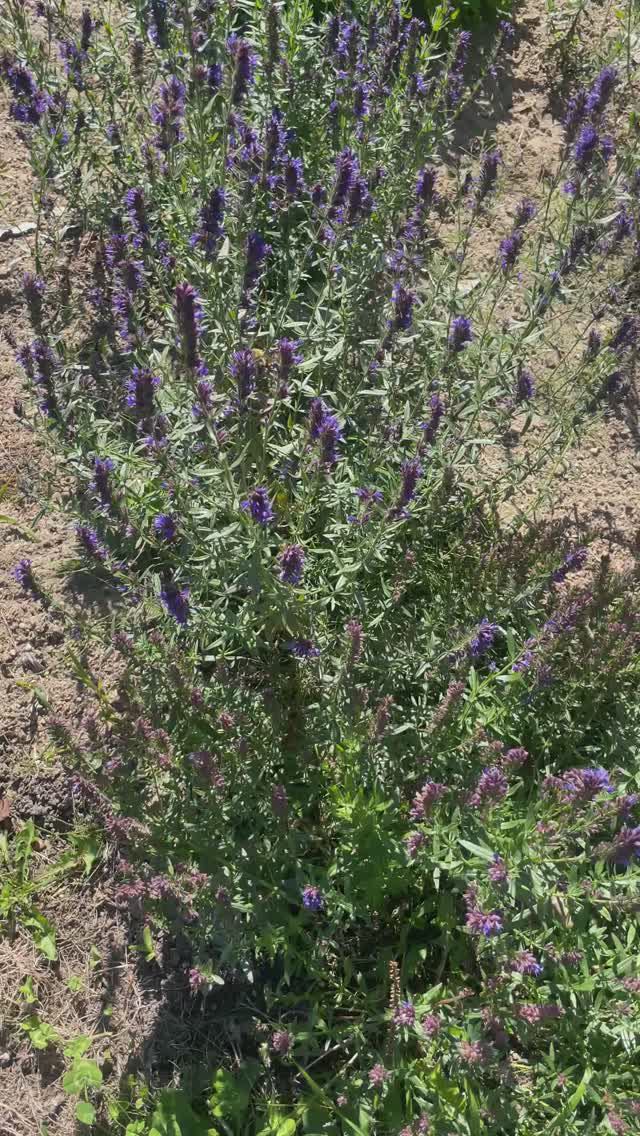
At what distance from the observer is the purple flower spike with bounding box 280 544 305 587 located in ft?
9.11

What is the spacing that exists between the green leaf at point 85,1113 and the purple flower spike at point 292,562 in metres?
2.16

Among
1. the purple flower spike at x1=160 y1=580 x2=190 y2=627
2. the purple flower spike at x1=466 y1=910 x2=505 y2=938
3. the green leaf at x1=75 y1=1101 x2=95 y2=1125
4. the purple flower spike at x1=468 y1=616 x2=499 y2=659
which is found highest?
the purple flower spike at x1=160 y1=580 x2=190 y2=627

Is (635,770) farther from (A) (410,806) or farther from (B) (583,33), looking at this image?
(B) (583,33)

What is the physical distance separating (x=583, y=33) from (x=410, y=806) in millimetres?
5861

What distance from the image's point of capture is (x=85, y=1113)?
3217 mm

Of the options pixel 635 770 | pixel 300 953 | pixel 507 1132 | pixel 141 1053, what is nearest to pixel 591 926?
pixel 635 770

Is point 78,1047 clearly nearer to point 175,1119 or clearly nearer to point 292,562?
point 175,1119

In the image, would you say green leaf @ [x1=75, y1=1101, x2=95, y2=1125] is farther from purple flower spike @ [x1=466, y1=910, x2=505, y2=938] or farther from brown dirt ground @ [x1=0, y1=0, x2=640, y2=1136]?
purple flower spike @ [x1=466, y1=910, x2=505, y2=938]

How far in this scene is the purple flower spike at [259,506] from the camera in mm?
2891

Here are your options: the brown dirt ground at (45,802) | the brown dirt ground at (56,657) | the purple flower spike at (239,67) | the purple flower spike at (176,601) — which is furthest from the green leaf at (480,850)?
the purple flower spike at (239,67)

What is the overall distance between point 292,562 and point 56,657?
6.10ft

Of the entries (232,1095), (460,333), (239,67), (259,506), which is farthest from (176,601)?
(239,67)

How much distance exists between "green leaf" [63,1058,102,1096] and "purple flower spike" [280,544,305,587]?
6.80 ft

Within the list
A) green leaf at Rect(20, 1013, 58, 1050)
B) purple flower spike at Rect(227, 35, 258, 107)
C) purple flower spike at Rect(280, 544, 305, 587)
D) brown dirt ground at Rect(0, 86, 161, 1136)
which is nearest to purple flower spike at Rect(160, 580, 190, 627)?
purple flower spike at Rect(280, 544, 305, 587)
